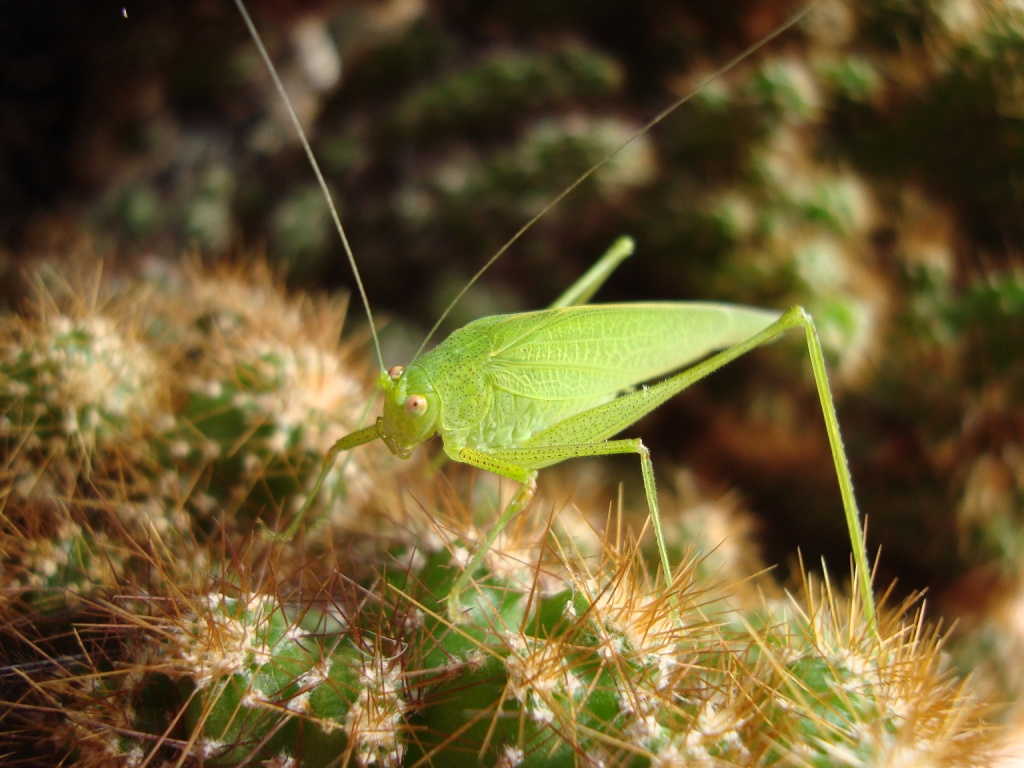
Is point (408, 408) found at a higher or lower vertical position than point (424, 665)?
higher

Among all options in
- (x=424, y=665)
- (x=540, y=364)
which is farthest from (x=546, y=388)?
(x=424, y=665)

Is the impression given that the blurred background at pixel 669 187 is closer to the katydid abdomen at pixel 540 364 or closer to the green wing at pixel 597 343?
the green wing at pixel 597 343

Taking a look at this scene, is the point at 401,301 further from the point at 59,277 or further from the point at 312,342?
the point at 59,277

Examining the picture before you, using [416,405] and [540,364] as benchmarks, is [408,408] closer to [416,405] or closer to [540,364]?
[416,405]

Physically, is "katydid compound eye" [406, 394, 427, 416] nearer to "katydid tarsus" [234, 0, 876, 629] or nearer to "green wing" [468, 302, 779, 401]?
"katydid tarsus" [234, 0, 876, 629]

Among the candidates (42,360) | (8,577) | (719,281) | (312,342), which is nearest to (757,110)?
(719,281)

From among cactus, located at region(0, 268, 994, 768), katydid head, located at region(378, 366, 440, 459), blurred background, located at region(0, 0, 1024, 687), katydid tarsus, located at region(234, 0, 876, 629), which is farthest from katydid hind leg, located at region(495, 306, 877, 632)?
blurred background, located at region(0, 0, 1024, 687)

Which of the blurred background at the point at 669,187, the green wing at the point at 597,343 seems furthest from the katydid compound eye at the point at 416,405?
the blurred background at the point at 669,187
